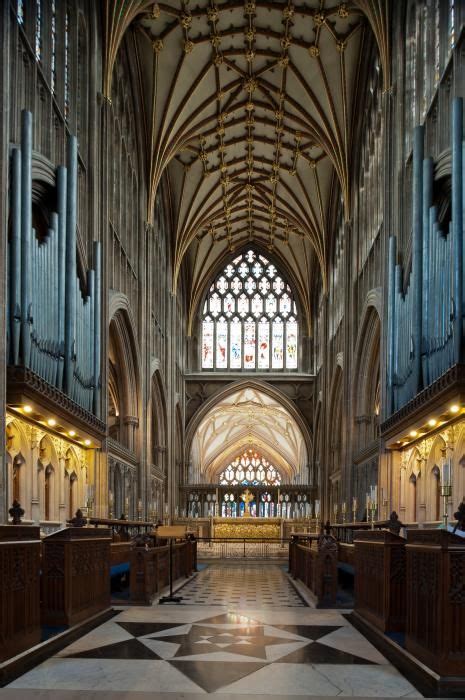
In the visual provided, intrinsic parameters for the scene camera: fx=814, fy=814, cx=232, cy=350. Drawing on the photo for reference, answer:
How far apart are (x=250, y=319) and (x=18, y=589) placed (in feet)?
133

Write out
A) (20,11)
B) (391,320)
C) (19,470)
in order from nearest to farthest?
(20,11)
(19,470)
(391,320)

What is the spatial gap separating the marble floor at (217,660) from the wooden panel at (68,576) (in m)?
0.41

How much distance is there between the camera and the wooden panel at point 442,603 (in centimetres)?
712

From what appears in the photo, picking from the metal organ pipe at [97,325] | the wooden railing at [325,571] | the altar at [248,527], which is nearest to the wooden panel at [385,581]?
the wooden railing at [325,571]

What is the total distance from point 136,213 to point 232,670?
23.5 m

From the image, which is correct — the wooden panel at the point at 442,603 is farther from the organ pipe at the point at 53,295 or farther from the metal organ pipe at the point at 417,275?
the metal organ pipe at the point at 417,275

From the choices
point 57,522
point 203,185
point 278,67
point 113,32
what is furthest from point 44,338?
point 203,185

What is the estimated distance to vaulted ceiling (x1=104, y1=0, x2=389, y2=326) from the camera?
27016 millimetres

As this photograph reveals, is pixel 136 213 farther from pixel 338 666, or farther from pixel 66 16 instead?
pixel 338 666

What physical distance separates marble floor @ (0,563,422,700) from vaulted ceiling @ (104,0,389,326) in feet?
52.6

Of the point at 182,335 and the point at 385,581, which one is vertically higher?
the point at 182,335

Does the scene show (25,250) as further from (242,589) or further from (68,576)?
(242,589)

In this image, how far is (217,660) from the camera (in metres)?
8.70

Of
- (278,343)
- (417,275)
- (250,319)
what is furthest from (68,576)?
(250,319)
